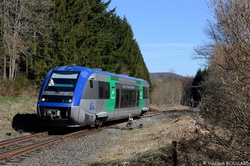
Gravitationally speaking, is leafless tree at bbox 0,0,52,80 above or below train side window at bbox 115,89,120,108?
above

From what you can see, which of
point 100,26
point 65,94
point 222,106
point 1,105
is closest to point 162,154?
point 222,106

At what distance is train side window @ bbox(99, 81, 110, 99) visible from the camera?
574 inches

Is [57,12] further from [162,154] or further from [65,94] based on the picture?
[162,154]

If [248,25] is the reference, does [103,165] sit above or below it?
below

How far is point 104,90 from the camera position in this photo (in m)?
15.1

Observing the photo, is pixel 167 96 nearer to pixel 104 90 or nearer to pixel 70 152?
pixel 104 90

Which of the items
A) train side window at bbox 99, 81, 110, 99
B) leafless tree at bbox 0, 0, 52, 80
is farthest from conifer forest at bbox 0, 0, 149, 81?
train side window at bbox 99, 81, 110, 99

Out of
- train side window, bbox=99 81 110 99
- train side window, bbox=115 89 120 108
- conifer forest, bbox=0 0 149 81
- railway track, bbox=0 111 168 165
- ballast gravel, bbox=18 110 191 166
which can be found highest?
conifer forest, bbox=0 0 149 81

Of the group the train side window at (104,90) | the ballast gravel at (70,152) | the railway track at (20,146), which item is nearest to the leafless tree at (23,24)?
the train side window at (104,90)

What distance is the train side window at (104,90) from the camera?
1459 centimetres

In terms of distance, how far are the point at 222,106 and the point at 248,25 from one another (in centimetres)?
193

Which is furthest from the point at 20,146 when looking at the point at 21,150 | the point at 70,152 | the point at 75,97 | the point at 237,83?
the point at 237,83

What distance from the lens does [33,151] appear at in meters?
9.32

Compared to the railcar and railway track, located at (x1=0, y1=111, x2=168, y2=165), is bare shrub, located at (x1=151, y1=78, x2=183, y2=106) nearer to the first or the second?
the railcar
